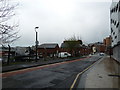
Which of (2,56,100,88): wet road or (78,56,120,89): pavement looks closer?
(2,56,100,88): wet road

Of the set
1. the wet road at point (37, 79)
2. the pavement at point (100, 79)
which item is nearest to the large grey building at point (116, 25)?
the pavement at point (100, 79)

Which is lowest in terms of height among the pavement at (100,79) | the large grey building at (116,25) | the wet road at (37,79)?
the pavement at (100,79)

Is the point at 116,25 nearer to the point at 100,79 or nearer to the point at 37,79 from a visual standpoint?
the point at 100,79

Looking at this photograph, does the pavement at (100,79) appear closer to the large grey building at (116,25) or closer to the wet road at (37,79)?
the wet road at (37,79)

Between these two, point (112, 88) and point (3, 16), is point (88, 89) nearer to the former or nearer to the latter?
point (112, 88)

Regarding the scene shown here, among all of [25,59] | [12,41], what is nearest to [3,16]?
[12,41]

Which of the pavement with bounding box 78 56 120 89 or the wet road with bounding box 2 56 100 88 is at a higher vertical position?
the wet road with bounding box 2 56 100 88

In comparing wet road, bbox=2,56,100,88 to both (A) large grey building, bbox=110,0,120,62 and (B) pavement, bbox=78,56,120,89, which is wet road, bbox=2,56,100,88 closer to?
(B) pavement, bbox=78,56,120,89

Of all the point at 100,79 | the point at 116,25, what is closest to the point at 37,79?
the point at 100,79

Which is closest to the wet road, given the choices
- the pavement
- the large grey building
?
the pavement

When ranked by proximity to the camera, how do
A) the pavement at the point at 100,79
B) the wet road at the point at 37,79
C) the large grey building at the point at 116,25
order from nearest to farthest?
the wet road at the point at 37,79 < the pavement at the point at 100,79 < the large grey building at the point at 116,25

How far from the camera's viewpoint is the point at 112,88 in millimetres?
6961

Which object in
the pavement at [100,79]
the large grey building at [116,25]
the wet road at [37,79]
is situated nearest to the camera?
the wet road at [37,79]

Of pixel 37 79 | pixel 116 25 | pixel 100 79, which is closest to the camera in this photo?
pixel 37 79
